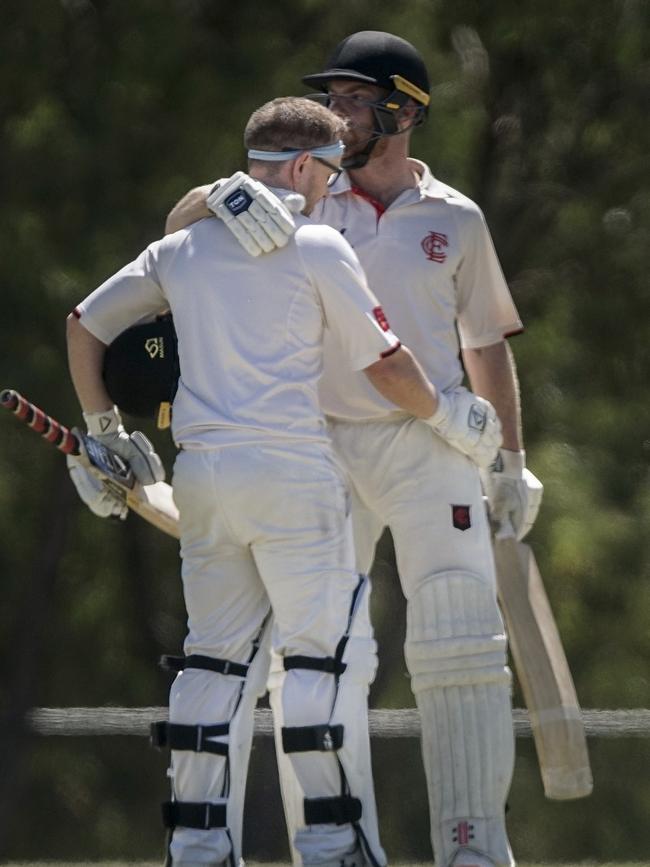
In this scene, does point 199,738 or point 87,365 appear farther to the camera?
point 87,365

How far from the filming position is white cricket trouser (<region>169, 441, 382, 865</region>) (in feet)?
11.7

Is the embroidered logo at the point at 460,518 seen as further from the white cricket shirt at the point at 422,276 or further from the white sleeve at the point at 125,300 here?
the white sleeve at the point at 125,300

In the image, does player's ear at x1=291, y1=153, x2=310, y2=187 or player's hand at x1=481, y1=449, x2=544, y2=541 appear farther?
player's hand at x1=481, y1=449, x2=544, y2=541

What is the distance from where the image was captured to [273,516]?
3.57 metres

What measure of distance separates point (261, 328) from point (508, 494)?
0.98 metres

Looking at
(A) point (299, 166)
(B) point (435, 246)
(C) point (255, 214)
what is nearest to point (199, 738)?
(C) point (255, 214)

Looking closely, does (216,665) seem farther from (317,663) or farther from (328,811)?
(328,811)

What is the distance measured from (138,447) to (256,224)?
26.5 inches

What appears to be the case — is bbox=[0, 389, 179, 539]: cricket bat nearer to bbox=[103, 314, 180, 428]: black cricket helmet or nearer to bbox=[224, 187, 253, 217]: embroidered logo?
bbox=[103, 314, 180, 428]: black cricket helmet

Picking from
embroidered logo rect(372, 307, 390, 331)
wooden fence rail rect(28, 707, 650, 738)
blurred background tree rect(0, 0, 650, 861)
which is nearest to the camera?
embroidered logo rect(372, 307, 390, 331)

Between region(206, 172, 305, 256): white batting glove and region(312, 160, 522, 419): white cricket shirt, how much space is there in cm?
56

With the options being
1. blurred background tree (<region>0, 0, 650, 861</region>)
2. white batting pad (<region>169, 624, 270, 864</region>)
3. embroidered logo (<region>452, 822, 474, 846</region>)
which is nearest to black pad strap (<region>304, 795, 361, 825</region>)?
white batting pad (<region>169, 624, 270, 864</region>)

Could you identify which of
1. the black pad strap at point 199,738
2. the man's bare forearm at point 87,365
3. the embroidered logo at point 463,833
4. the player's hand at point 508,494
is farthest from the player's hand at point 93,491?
the embroidered logo at point 463,833

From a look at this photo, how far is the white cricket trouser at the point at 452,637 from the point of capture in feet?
12.9
